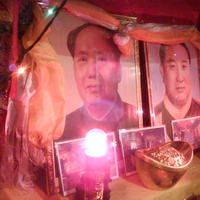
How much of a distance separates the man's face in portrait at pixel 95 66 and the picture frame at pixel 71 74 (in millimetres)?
32

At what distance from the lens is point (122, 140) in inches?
31.9

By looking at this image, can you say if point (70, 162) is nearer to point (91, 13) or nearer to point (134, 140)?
point (134, 140)

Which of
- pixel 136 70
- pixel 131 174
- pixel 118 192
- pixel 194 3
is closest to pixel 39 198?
pixel 118 192

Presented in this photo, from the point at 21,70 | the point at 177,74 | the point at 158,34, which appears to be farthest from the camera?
the point at 177,74

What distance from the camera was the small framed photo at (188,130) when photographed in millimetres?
990

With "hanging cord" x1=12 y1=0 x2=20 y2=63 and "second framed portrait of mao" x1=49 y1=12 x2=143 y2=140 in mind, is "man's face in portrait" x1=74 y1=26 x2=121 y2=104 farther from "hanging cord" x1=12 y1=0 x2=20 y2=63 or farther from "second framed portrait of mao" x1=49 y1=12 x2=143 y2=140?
"hanging cord" x1=12 y1=0 x2=20 y2=63

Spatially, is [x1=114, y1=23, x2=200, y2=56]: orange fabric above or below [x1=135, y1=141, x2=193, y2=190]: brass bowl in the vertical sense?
above

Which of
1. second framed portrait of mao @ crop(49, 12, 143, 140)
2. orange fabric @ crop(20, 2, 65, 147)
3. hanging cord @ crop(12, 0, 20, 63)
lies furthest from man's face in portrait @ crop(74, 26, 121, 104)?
hanging cord @ crop(12, 0, 20, 63)

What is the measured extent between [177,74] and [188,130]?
0.34 metres

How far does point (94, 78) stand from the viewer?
0.80 meters

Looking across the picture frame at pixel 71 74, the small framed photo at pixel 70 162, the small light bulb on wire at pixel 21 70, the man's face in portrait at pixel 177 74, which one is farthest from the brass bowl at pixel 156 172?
the small light bulb on wire at pixel 21 70

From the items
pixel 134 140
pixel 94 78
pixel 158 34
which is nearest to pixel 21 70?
pixel 94 78

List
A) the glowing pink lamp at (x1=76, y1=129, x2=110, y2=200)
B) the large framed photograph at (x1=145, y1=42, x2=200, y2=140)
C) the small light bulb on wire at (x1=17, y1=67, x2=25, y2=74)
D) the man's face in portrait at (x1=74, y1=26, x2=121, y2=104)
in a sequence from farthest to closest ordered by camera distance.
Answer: the large framed photograph at (x1=145, y1=42, x2=200, y2=140), the man's face in portrait at (x1=74, y1=26, x2=121, y2=104), the small light bulb on wire at (x1=17, y1=67, x2=25, y2=74), the glowing pink lamp at (x1=76, y1=129, x2=110, y2=200)

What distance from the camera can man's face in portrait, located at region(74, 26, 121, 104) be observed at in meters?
0.77
